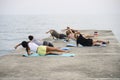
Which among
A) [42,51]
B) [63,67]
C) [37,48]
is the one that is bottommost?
[63,67]

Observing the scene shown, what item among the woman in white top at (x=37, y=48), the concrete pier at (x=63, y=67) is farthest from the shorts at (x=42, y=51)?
the concrete pier at (x=63, y=67)

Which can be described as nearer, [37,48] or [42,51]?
[42,51]

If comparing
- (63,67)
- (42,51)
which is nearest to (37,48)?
(42,51)

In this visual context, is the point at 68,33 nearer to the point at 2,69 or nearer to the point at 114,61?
the point at 114,61

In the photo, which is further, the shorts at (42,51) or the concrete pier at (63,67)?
the shorts at (42,51)

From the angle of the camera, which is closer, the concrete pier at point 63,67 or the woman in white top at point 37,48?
the concrete pier at point 63,67

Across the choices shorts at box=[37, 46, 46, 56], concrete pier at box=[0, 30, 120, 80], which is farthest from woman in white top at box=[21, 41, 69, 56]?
concrete pier at box=[0, 30, 120, 80]

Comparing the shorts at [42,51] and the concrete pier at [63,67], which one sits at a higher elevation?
the shorts at [42,51]

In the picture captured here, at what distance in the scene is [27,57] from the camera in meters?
16.4

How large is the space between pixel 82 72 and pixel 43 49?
4.33 meters

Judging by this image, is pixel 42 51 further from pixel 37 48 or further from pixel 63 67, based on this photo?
pixel 63 67

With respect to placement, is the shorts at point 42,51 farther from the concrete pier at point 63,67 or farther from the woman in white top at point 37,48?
the concrete pier at point 63,67

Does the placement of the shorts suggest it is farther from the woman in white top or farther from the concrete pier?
the concrete pier

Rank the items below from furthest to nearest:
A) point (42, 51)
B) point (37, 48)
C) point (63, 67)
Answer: point (37, 48), point (42, 51), point (63, 67)
